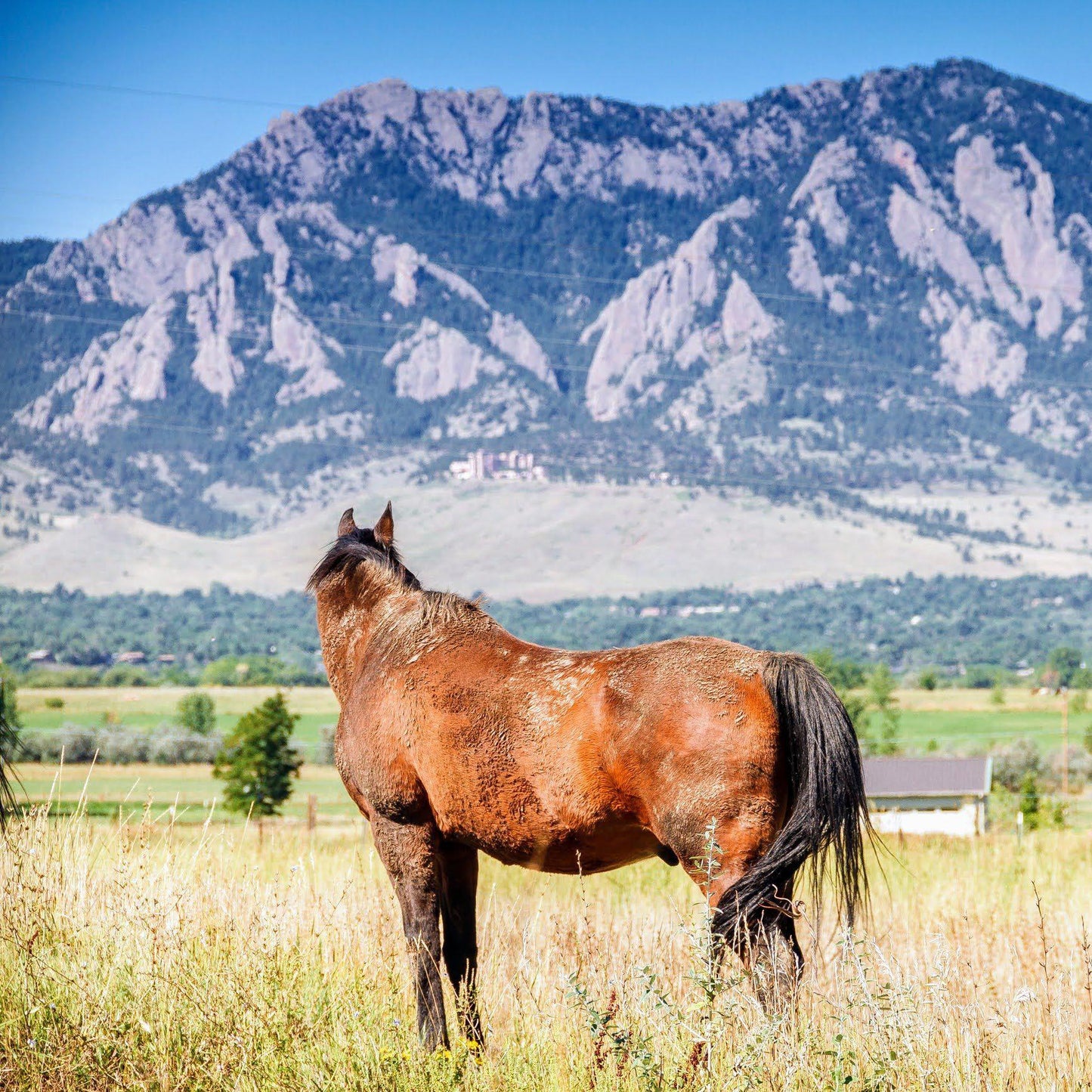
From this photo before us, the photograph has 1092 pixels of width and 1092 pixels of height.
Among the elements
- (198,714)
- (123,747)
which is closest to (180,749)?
(123,747)

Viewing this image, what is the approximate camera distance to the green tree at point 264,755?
56.8 meters

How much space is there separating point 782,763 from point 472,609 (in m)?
1.74

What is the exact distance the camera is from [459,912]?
19.2 ft

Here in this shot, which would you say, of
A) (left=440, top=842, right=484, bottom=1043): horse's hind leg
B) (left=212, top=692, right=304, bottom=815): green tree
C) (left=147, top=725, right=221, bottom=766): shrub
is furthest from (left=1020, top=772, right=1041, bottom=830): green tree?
(left=147, top=725, right=221, bottom=766): shrub

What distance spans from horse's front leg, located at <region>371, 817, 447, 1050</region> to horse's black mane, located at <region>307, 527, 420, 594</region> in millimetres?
1324

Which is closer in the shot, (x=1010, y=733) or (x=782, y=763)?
(x=782, y=763)

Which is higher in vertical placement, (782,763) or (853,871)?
(782,763)

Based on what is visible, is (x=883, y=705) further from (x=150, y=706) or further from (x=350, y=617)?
(x=350, y=617)

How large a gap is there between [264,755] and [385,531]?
174 feet

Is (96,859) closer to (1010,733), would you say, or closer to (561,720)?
(561,720)

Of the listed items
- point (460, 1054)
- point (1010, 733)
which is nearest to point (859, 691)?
point (1010, 733)

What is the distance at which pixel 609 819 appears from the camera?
5.22 metres

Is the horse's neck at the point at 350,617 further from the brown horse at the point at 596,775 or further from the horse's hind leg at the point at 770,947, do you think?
the horse's hind leg at the point at 770,947

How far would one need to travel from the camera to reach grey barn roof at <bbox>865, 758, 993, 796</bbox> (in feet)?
177
